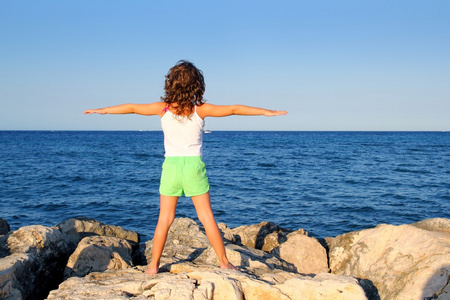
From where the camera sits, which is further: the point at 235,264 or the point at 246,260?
the point at 246,260

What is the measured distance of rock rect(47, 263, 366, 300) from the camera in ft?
12.1

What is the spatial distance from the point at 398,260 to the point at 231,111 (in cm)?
299

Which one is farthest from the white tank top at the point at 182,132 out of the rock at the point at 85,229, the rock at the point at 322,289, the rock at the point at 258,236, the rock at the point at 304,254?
the rock at the point at 85,229

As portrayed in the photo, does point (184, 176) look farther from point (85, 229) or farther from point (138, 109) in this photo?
point (85, 229)

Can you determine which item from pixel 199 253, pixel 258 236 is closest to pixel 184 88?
pixel 199 253

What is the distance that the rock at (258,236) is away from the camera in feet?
23.5

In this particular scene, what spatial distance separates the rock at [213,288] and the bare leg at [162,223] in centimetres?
33

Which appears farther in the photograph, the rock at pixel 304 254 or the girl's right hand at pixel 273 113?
the rock at pixel 304 254

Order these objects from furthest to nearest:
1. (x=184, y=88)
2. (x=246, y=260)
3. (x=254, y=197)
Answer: (x=254, y=197) < (x=246, y=260) < (x=184, y=88)

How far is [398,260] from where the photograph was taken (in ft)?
16.3

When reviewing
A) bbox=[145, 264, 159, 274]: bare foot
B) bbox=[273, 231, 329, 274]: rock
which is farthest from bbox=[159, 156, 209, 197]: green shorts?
bbox=[273, 231, 329, 274]: rock

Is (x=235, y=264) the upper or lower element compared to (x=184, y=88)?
lower

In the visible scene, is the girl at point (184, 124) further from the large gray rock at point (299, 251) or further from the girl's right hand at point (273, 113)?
the large gray rock at point (299, 251)

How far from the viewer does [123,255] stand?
592cm
